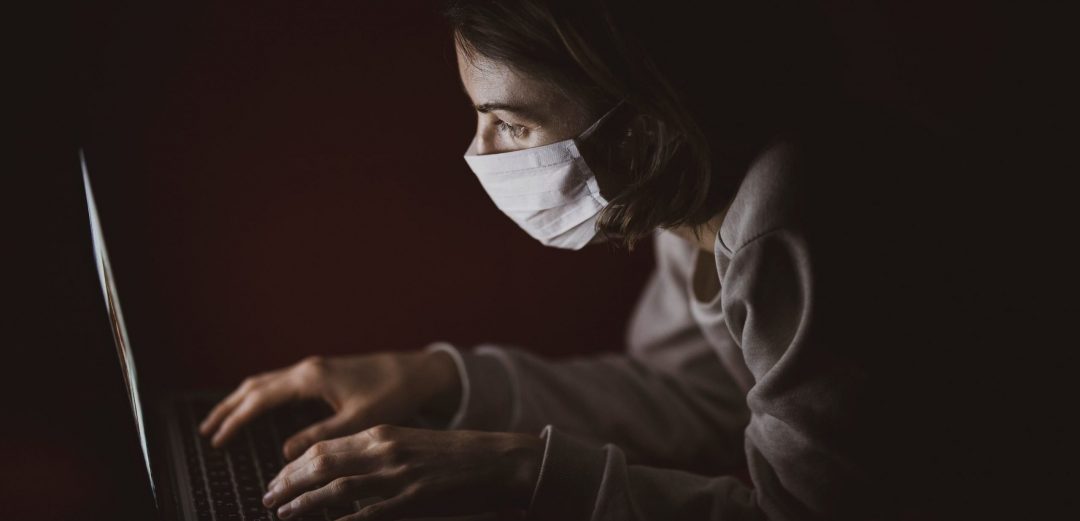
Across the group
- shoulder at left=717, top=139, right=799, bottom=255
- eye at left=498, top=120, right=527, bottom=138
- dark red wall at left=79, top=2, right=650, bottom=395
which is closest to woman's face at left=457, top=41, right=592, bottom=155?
eye at left=498, top=120, right=527, bottom=138

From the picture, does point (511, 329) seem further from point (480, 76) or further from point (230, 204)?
point (480, 76)

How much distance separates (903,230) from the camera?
0.68 meters

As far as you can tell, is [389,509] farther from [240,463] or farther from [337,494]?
[240,463]

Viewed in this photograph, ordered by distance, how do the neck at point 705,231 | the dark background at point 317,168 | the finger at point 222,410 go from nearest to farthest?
the neck at point 705,231 < the finger at point 222,410 < the dark background at point 317,168

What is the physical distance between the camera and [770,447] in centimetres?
76

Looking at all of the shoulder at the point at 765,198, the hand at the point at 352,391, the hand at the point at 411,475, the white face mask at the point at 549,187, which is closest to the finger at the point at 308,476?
the hand at the point at 411,475

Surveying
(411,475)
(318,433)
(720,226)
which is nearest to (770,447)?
(720,226)

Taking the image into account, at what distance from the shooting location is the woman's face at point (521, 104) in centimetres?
71

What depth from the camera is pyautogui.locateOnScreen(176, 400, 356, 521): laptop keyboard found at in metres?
0.75

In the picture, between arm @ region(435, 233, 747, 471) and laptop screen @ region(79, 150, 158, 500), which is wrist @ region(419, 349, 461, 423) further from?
laptop screen @ region(79, 150, 158, 500)

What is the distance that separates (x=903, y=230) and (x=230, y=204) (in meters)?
0.87

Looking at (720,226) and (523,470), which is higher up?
(720,226)

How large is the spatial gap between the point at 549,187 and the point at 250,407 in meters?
0.40

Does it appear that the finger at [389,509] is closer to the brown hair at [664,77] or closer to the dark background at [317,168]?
the brown hair at [664,77]
